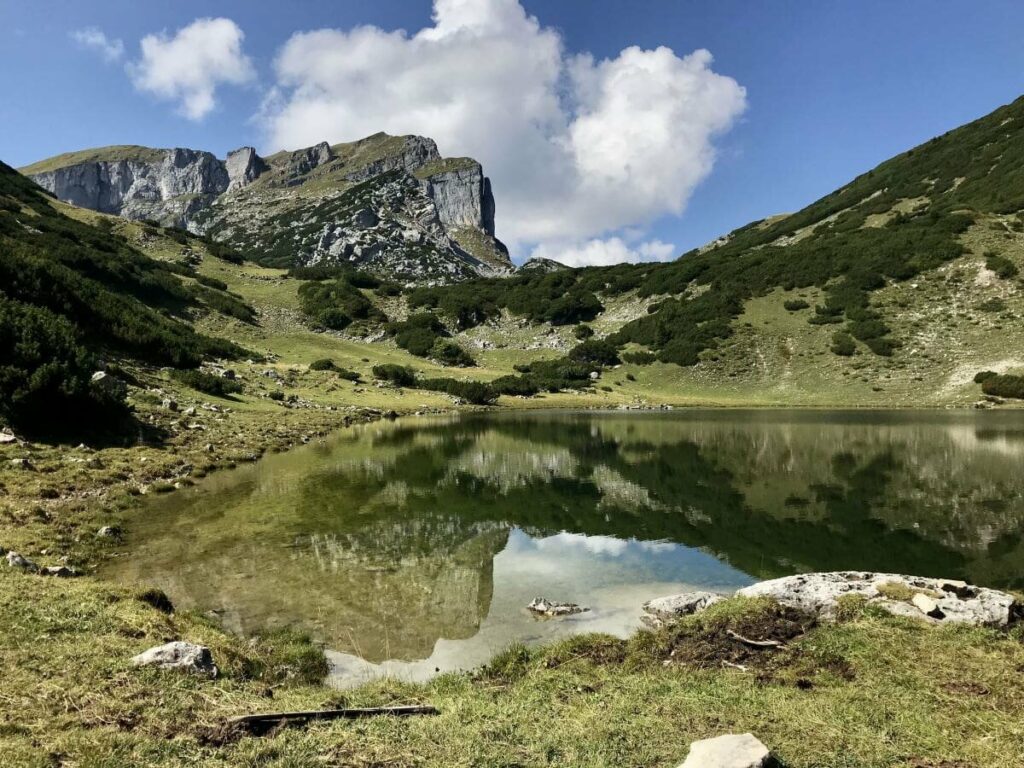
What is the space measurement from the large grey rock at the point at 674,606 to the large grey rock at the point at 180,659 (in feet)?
27.3

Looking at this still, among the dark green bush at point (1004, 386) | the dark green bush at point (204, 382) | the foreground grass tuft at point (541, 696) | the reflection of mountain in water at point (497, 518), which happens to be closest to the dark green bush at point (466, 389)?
the dark green bush at point (204, 382)

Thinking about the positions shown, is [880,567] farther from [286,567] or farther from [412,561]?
[286,567]

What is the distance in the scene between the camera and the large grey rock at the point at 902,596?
10266 mm

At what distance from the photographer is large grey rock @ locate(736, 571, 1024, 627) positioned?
10266 mm

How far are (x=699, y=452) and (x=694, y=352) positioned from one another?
60.5 m

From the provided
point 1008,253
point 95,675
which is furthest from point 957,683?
point 1008,253

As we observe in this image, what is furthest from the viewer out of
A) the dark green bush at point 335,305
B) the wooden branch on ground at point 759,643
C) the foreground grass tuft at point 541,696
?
the dark green bush at point 335,305

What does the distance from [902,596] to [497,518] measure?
1349cm

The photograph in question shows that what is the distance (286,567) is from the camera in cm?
1475

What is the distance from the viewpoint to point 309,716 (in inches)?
270

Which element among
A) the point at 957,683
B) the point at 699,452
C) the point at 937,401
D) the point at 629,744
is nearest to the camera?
the point at 629,744

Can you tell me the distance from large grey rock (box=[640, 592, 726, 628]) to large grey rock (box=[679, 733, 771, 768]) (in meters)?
5.95

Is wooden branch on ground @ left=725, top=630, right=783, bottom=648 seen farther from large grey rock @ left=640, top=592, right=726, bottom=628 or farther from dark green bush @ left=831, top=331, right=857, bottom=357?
dark green bush @ left=831, top=331, right=857, bottom=357

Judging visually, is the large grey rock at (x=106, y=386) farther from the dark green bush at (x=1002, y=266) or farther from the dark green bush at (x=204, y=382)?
the dark green bush at (x=1002, y=266)
